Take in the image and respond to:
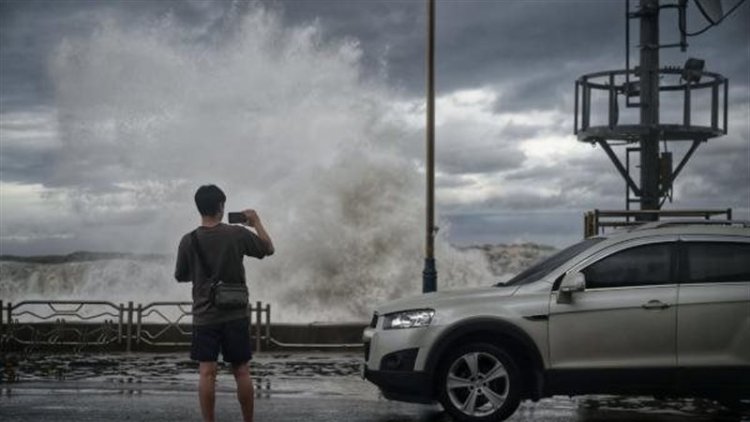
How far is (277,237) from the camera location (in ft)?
119

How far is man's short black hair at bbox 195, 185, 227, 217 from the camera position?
7395 millimetres

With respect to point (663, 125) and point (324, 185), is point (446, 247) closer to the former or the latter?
point (324, 185)

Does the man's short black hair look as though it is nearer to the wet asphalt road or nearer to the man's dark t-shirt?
the man's dark t-shirt

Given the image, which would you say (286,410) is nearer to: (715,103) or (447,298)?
(447,298)

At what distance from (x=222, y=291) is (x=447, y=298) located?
2.33 meters

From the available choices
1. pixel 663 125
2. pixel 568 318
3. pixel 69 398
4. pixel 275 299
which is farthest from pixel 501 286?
pixel 275 299

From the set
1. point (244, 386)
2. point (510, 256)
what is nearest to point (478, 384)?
point (244, 386)

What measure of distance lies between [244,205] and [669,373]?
1328 inches

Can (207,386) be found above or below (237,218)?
below

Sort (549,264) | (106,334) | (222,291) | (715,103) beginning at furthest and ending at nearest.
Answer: (715,103) < (106,334) < (549,264) < (222,291)

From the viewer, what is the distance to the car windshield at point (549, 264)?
9.00 metres

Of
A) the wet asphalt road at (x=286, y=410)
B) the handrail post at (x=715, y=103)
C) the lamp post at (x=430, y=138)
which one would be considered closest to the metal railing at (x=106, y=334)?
the lamp post at (x=430, y=138)

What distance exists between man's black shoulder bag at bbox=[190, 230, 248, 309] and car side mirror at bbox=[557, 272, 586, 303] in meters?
2.72

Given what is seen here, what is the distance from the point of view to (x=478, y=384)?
28.4ft
